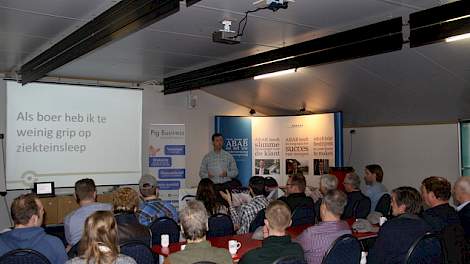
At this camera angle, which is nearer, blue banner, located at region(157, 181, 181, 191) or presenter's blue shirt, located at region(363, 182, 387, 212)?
presenter's blue shirt, located at region(363, 182, 387, 212)

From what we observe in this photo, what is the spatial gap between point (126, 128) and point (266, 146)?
117 inches

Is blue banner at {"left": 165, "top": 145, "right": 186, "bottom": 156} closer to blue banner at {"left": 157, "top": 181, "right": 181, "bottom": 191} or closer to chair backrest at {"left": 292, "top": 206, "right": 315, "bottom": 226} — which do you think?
blue banner at {"left": 157, "top": 181, "right": 181, "bottom": 191}

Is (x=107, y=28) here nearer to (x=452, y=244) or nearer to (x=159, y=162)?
(x=452, y=244)

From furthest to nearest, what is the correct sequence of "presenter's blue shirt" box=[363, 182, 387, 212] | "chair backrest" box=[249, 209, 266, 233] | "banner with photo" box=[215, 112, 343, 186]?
"banner with photo" box=[215, 112, 343, 186], "presenter's blue shirt" box=[363, 182, 387, 212], "chair backrest" box=[249, 209, 266, 233]

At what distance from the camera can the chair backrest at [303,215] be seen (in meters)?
5.21

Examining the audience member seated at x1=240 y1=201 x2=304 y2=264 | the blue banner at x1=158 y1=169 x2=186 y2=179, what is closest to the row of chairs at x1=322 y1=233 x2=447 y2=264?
the audience member seated at x1=240 y1=201 x2=304 y2=264

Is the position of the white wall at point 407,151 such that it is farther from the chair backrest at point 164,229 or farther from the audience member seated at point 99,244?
the audience member seated at point 99,244

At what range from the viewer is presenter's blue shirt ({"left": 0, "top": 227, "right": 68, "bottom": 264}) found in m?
3.06

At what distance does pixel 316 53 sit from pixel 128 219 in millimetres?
3274

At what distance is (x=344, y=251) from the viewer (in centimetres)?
332

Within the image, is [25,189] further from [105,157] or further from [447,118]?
[447,118]

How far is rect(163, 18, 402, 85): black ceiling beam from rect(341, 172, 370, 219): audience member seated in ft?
5.78

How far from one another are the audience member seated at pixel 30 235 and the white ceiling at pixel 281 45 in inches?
85.6

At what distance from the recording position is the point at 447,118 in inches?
310
